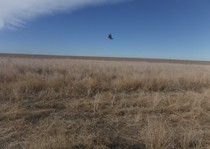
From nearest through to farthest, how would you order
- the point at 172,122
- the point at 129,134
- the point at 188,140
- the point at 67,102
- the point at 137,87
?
the point at 188,140
the point at 129,134
the point at 172,122
the point at 67,102
the point at 137,87

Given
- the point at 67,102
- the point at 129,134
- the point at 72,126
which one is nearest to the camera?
the point at 129,134

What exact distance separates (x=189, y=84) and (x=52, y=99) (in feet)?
18.8

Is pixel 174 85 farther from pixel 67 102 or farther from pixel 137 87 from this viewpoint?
pixel 67 102

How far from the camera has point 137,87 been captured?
22.4ft

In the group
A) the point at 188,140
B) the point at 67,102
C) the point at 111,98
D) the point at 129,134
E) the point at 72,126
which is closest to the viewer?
the point at 188,140

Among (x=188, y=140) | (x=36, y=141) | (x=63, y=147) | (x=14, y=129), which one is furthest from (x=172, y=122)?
(x=14, y=129)

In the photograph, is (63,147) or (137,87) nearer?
(63,147)

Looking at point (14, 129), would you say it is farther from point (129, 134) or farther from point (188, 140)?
point (188, 140)

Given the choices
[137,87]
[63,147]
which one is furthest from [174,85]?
[63,147]

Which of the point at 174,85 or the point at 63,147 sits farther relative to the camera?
the point at 174,85

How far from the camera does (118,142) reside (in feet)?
9.42

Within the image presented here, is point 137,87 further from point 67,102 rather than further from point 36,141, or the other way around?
point 36,141

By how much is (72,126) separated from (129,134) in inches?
41.1

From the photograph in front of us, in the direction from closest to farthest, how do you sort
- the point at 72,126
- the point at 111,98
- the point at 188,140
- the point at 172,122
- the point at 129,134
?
the point at 188,140, the point at 129,134, the point at 72,126, the point at 172,122, the point at 111,98
